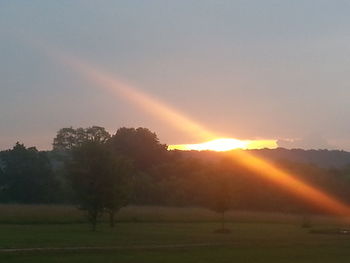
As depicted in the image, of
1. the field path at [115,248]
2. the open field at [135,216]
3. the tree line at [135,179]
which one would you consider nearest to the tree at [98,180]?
the tree line at [135,179]

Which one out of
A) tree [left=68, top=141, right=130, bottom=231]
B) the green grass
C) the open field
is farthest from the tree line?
the green grass

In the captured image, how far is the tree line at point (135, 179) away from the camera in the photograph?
7381 centimetres

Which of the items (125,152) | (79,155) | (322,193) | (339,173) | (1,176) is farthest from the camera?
(125,152)

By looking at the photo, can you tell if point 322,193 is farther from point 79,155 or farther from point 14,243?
point 14,243

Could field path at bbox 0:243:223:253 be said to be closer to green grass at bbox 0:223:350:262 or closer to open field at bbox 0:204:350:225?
green grass at bbox 0:223:350:262

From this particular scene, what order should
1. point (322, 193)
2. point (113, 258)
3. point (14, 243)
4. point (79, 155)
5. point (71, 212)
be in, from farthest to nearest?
1. point (322, 193)
2. point (71, 212)
3. point (79, 155)
4. point (14, 243)
5. point (113, 258)

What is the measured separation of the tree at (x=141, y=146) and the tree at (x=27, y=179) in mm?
23512

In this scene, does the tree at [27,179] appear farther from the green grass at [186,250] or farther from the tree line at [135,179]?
the green grass at [186,250]

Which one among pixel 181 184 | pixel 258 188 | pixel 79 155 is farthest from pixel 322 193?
pixel 79 155

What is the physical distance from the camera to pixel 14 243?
46469mm

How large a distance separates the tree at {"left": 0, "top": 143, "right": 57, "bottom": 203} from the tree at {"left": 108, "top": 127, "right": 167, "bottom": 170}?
23.5 meters

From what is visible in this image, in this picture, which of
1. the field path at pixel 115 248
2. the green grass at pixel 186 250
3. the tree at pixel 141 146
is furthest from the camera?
the tree at pixel 141 146

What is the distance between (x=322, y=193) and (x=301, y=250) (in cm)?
7715

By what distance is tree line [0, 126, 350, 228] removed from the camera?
73.8 meters
